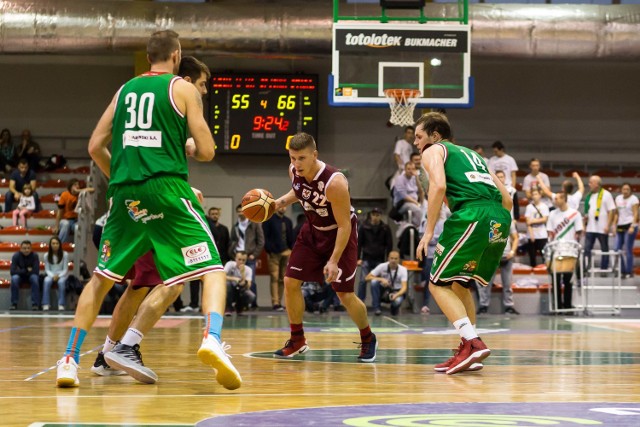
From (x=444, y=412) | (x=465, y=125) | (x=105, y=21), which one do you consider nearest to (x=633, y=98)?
(x=465, y=125)

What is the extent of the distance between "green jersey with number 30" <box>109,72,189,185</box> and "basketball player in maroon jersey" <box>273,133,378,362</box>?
1864 millimetres

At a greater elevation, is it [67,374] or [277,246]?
[277,246]

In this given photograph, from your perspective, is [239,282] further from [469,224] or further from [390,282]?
[469,224]

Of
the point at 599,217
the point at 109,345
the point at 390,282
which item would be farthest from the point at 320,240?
the point at 599,217

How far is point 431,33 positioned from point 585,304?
5332mm

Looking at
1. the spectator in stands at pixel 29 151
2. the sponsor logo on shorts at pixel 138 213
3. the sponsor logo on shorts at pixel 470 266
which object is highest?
the spectator in stands at pixel 29 151

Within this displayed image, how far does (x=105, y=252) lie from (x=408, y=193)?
14.3 m

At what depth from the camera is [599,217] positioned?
1884 centimetres

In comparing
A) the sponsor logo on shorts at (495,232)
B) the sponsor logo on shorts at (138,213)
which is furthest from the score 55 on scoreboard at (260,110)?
the sponsor logo on shorts at (138,213)

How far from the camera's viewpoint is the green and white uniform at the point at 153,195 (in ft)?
18.1

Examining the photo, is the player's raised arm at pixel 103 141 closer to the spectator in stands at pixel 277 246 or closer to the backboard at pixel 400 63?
the backboard at pixel 400 63

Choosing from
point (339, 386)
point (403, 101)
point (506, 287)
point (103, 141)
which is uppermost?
point (403, 101)

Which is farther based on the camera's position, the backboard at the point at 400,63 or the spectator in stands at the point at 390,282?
the spectator in stands at the point at 390,282

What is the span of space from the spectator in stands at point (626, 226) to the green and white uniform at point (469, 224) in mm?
12670
